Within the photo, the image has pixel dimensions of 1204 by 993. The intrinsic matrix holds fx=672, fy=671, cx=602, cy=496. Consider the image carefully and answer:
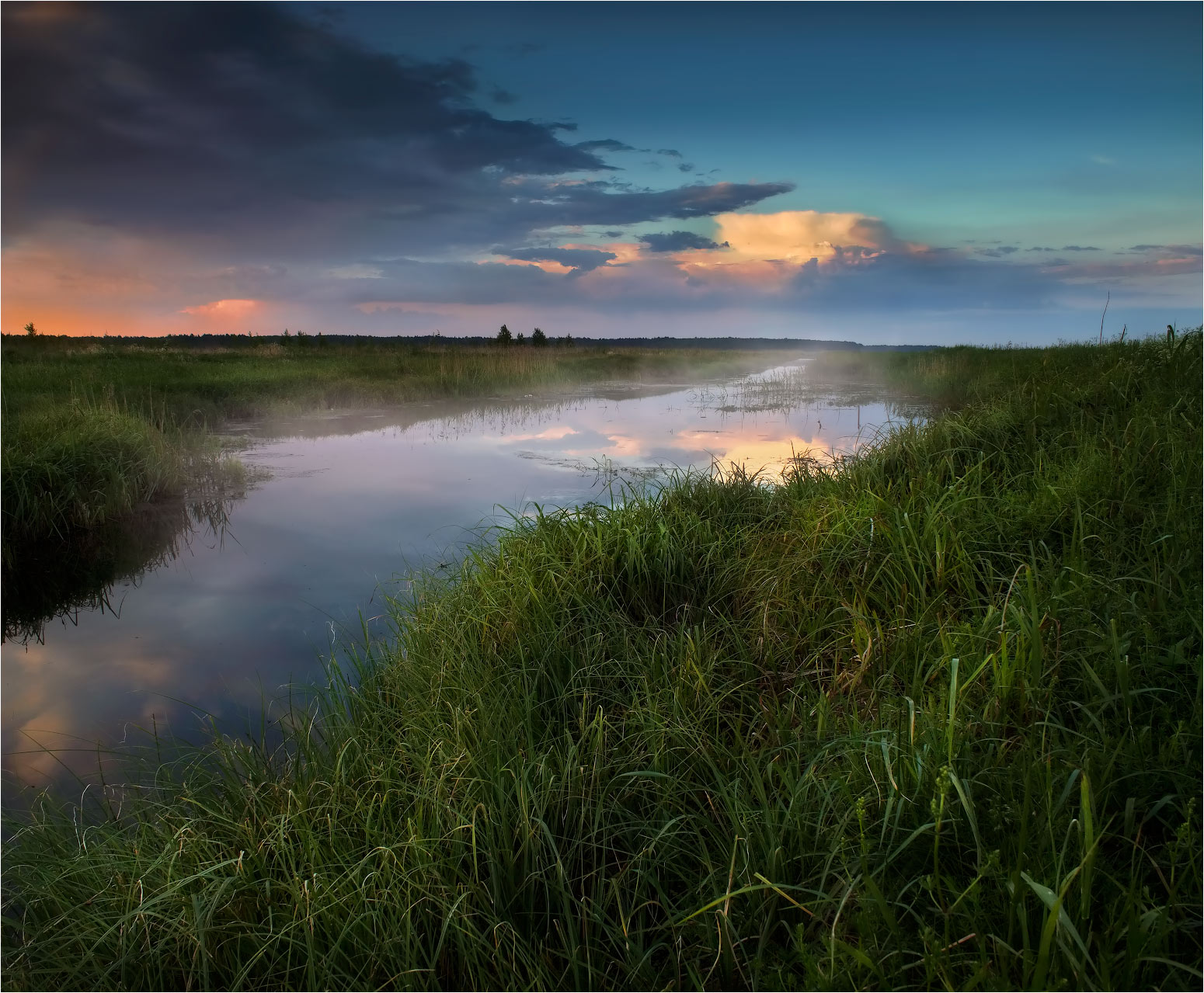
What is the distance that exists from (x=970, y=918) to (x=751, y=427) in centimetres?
1241

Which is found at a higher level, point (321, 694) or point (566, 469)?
point (566, 469)

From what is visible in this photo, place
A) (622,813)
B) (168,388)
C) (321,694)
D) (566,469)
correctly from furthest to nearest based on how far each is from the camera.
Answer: (168,388)
(566,469)
(321,694)
(622,813)

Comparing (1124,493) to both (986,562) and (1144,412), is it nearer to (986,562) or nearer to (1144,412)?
(986,562)

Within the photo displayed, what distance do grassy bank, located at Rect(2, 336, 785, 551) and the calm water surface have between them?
0.99 metres

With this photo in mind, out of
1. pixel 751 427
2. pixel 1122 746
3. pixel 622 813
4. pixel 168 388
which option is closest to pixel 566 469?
pixel 751 427

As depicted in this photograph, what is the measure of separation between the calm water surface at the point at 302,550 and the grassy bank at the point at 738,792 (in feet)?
4.07

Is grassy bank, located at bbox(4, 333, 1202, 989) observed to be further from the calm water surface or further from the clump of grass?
the clump of grass

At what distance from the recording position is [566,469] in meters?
9.91

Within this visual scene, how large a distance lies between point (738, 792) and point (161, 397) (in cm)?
1599

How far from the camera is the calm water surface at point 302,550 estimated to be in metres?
4.61

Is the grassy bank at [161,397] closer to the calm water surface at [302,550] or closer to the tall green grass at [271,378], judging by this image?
the tall green grass at [271,378]

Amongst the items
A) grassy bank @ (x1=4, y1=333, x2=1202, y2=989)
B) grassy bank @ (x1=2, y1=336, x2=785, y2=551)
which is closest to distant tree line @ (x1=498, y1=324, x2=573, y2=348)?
grassy bank @ (x1=2, y1=336, x2=785, y2=551)

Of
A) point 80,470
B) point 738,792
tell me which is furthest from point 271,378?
point 738,792

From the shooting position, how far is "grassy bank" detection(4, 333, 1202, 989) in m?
Answer: 1.73
